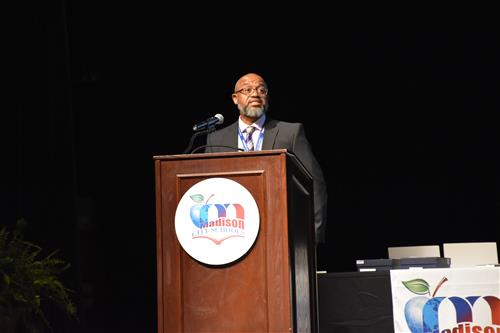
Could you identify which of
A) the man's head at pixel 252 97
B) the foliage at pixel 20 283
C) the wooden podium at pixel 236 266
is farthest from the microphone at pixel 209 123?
the foliage at pixel 20 283

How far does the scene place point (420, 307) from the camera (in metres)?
4.05

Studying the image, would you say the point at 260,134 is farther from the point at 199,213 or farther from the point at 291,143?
the point at 199,213

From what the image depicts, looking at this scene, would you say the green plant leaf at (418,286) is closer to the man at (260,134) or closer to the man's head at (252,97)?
the man at (260,134)

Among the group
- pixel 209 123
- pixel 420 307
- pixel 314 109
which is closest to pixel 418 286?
pixel 420 307

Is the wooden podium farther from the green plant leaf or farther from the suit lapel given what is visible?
the green plant leaf

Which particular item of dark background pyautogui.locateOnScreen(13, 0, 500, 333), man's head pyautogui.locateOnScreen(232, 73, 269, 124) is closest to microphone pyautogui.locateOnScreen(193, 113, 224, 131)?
man's head pyautogui.locateOnScreen(232, 73, 269, 124)

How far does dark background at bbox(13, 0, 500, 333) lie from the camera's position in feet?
19.3

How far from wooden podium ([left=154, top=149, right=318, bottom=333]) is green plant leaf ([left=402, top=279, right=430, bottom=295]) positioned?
4.43 ft

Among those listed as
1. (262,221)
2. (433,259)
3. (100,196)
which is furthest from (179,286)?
(100,196)

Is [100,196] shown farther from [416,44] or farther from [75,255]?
[416,44]

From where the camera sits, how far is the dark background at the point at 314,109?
5.89 meters

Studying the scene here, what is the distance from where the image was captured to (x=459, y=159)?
5922mm

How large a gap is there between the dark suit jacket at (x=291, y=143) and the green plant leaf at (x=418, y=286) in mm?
483

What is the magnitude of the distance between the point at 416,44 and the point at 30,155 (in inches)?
97.6
